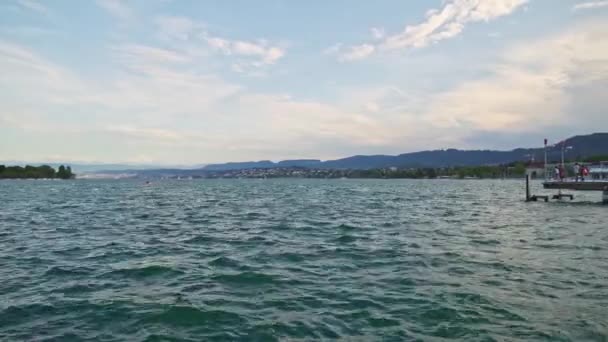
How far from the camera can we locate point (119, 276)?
14.6 meters

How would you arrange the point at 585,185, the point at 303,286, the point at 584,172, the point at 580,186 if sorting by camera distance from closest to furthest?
the point at 303,286 < the point at 585,185 < the point at 580,186 < the point at 584,172

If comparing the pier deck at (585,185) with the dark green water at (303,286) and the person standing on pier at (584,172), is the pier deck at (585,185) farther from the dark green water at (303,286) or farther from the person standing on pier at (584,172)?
the dark green water at (303,286)

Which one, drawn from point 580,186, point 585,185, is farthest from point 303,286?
point 580,186

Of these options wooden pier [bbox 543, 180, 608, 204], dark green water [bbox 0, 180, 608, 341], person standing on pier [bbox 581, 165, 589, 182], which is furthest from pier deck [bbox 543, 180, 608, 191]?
dark green water [bbox 0, 180, 608, 341]

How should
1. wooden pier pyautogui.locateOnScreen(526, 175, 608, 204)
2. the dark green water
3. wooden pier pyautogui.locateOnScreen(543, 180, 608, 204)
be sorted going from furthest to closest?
1. wooden pier pyautogui.locateOnScreen(526, 175, 608, 204)
2. wooden pier pyautogui.locateOnScreen(543, 180, 608, 204)
3. the dark green water

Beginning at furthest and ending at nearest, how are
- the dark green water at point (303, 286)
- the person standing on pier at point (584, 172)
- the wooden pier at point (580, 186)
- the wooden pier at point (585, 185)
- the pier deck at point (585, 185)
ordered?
the person standing on pier at point (584, 172), the pier deck at point (585, 185), the wooden pier at point (580, 186), the wooden pier at point (585, 185), the dark green water at point (303, 286)

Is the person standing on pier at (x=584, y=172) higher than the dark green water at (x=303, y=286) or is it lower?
higher

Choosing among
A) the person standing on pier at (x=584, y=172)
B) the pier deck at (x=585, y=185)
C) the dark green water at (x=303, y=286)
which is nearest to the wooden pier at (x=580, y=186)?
the pier deck at (x=585, y=185)

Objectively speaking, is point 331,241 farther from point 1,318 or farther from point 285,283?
point 1,318

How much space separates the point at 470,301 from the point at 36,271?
14.2 meters

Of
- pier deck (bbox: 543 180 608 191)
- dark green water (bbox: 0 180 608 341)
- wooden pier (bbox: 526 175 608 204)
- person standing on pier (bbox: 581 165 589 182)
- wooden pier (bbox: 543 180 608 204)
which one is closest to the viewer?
dark green water (bbox: 0 180 608 341)

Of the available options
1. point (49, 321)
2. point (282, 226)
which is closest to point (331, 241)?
point (282, 226)

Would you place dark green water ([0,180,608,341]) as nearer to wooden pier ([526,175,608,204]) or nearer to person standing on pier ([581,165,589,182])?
wooden pier ([526,175,608,204])

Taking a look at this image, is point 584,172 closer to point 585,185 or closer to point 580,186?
point 580,186
